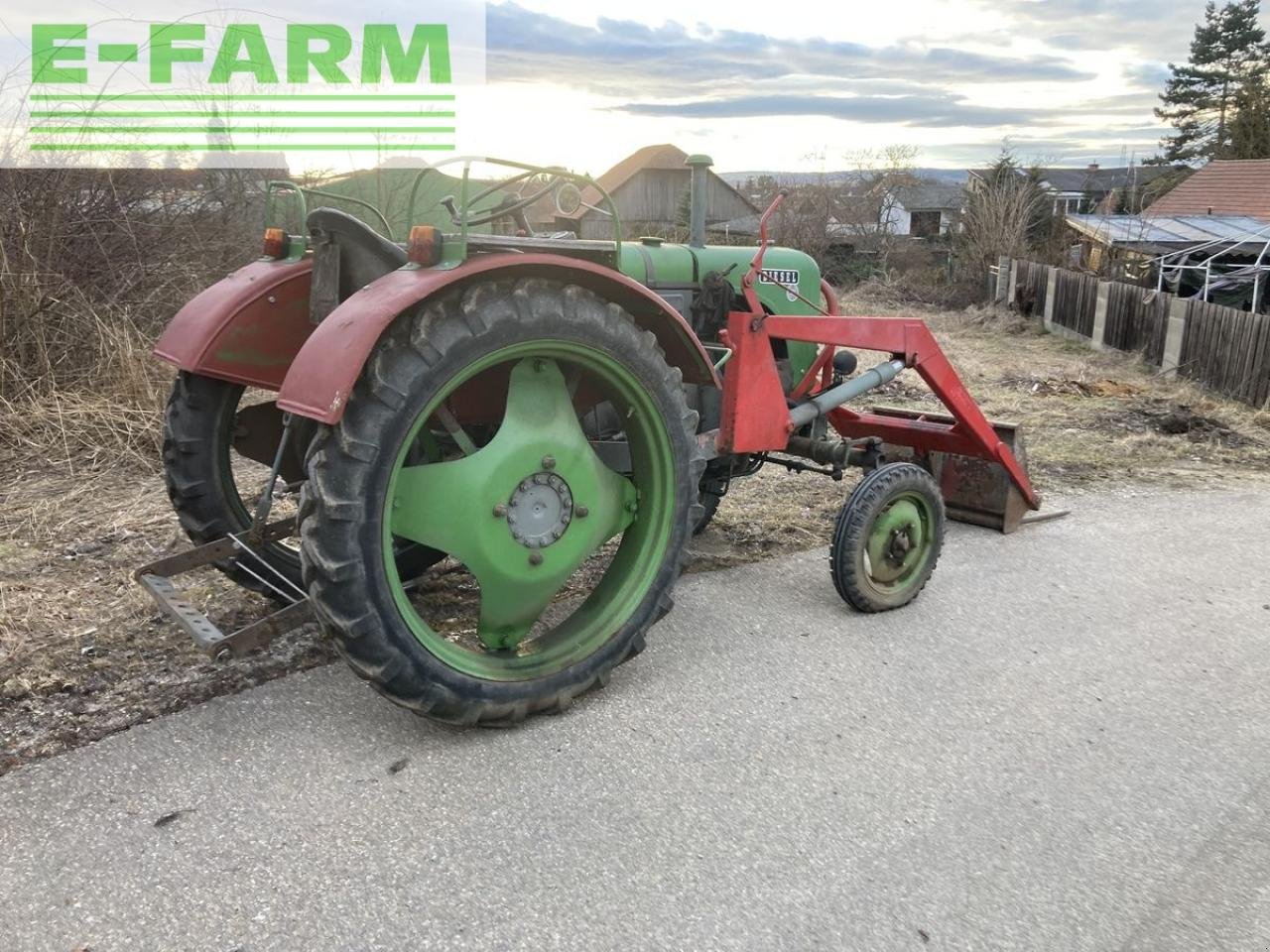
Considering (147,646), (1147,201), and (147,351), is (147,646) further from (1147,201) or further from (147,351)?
(1147,201)

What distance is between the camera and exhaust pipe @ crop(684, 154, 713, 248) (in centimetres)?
403

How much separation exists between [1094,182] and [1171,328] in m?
55.9

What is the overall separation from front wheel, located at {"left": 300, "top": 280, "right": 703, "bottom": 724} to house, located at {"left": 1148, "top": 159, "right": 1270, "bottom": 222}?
3138 cm

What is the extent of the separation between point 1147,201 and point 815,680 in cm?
4315

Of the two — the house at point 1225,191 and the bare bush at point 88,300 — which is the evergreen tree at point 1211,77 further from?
the bare bush at point 88,300

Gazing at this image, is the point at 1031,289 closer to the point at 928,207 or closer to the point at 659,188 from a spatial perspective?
the point at 659,188

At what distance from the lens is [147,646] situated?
3287 millimetres

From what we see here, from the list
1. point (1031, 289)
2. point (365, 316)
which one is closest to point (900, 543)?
point (365, 316)

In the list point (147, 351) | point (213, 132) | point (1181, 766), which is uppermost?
point (213, 132)

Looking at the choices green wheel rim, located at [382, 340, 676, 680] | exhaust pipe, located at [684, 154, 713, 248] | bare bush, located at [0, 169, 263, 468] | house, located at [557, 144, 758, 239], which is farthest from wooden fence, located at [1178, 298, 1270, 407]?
house, located at [557, 144, 758, 239]

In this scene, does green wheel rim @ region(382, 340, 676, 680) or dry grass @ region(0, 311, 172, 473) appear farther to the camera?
dry grass @ region(0, 311, 172, 473)

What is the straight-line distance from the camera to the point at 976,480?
5.13 meters

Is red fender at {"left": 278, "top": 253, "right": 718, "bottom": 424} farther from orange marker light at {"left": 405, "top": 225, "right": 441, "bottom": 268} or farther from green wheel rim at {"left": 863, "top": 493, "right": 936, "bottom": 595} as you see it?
green wheel rim at {"left": 863, "top": 493, "right": 936, "bottom": 595}

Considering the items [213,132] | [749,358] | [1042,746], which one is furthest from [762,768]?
[213,132]
